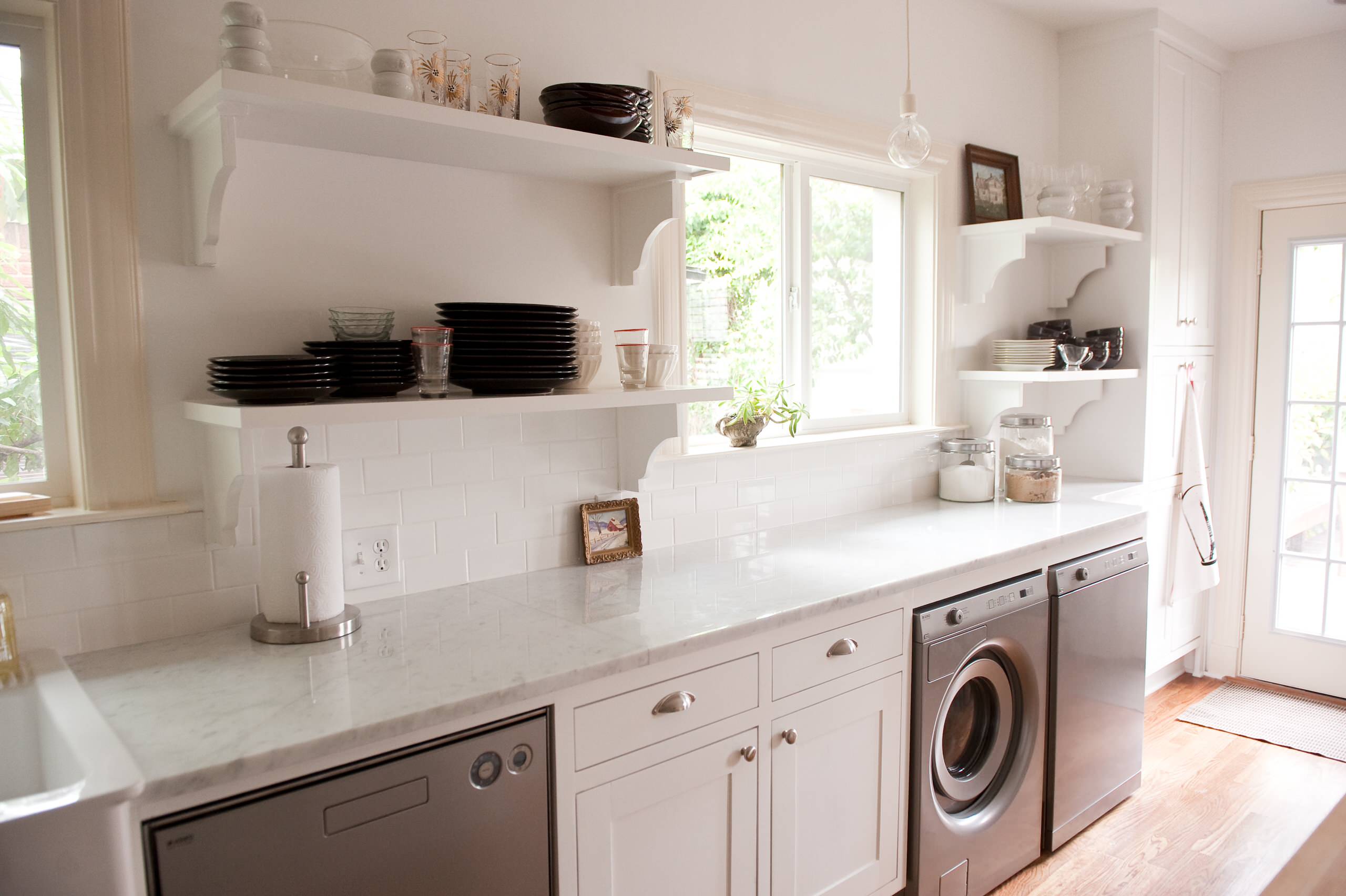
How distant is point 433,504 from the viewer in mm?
2033

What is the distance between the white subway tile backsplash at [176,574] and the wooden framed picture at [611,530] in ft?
2.57

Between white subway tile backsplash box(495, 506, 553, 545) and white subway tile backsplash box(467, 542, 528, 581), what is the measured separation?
19 mm

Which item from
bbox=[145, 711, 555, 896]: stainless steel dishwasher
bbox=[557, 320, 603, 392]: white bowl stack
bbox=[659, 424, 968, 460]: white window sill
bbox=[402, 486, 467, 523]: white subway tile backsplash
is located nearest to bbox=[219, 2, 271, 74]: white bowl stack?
bbox=[557, 320, 603, 392]: white bowl stack

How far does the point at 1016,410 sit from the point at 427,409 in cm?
255

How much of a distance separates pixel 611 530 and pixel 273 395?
0.98m

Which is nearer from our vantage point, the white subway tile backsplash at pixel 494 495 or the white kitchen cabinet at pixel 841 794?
the white kitchen cabinet at pixel 841 794

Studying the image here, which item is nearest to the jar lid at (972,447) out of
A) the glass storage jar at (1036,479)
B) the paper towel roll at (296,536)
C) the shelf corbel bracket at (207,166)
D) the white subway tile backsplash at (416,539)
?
the glass storage jar at (1036,479)

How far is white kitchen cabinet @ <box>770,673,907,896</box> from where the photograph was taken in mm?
1980

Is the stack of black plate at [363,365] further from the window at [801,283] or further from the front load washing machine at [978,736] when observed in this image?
the front load washing machine at [978,736]

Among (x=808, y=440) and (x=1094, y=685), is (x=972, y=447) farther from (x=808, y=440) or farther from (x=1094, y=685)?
(x=1094, y=685)

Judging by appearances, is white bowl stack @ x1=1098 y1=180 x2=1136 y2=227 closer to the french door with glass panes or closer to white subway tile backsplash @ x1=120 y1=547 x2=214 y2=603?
the french door with glass panes

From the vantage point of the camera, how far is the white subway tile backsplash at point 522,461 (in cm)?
214

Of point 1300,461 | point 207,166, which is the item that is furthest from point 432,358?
point 1300,461

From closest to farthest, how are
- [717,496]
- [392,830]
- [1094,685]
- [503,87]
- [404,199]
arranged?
[392,830] < [503,87] < [404,199] < [717,496] < [1094,685]
